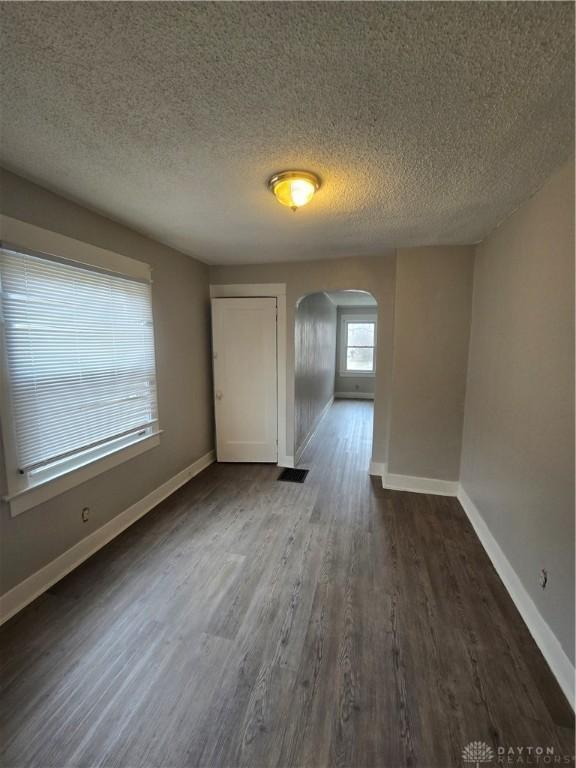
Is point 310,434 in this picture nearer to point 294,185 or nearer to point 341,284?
point 341,284

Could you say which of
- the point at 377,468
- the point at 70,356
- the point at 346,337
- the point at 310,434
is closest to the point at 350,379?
the point at 346,337

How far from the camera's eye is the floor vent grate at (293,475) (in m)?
3.59

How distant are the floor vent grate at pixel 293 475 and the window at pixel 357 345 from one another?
4.74 metres

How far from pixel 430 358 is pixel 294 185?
2.13 m

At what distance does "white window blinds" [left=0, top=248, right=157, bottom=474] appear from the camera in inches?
70.4

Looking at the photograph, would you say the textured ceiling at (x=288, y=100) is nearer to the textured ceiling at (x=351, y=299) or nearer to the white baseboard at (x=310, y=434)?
the white baseboard at (x=310, y=434)

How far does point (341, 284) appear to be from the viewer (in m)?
3.56

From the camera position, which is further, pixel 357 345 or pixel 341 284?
pixel 357 345

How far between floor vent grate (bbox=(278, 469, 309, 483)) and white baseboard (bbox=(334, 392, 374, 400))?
4624 mm

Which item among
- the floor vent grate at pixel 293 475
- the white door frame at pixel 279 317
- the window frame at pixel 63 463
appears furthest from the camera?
the white door frame at pixel 279 317

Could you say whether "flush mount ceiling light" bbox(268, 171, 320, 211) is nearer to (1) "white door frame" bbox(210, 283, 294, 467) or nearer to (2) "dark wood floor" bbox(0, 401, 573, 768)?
(1) "white door frame" bbox(210, 283, 294, 467)

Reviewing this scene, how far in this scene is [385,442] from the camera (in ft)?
11.9

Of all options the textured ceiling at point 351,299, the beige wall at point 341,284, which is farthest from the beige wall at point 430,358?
the textured ceiling at point 351,299

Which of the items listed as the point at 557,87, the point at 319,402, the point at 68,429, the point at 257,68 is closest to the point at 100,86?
the point at 257,68
